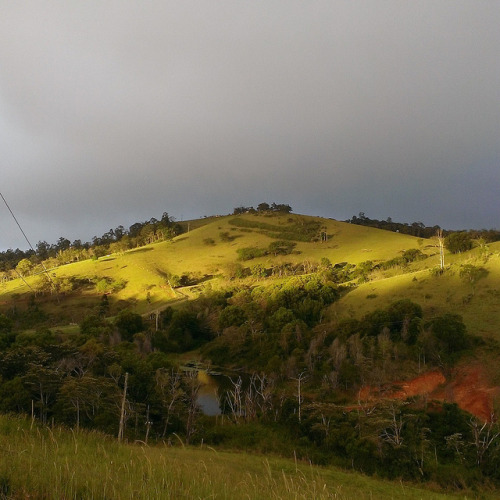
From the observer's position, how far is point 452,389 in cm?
3738

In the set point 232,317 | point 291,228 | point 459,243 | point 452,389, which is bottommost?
point 452,389

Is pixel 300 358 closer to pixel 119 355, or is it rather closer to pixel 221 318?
pixel 221 318

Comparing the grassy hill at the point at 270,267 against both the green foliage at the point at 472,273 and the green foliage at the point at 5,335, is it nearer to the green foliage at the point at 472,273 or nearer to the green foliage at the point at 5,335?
the green foliage at the point at 472,273

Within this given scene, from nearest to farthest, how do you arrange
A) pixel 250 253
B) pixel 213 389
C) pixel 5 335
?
pixel 5 335 < pixel 213 389 < pixel 250 253

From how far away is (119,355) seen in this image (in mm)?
33719

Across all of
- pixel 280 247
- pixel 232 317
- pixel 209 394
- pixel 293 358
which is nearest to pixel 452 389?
pixel 293 358

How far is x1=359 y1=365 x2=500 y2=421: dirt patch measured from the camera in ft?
114

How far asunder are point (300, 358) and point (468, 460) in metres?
23.6

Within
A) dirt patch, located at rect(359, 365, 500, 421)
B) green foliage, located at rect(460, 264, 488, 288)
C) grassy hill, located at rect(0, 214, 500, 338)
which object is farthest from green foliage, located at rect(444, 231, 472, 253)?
dirt patch, located at rect(359, 365, 500, 421)

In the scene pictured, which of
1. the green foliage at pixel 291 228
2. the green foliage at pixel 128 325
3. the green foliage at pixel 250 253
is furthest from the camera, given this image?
the green foliage at pixel 291 228

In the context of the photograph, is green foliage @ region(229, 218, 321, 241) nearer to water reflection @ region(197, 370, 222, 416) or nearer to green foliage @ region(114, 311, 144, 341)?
green foliage @ region(114, 311, 144, 341)

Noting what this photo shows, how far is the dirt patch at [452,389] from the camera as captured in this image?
3460 cm

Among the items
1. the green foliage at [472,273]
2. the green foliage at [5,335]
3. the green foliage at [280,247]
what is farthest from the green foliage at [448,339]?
the green foliage at [280,247]

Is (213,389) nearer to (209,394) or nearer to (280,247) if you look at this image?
(209,394)
